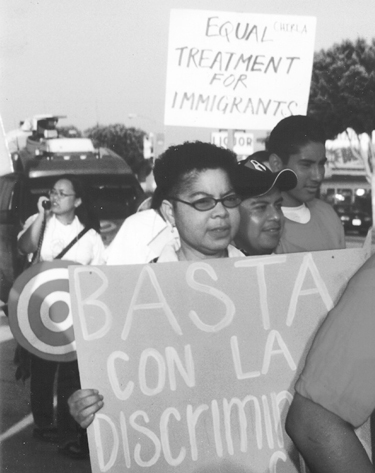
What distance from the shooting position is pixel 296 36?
3262 millimetres

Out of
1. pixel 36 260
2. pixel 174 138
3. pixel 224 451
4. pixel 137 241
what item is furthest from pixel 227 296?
pixel 36 260

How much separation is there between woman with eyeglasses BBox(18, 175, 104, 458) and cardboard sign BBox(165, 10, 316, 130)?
68 centimetres

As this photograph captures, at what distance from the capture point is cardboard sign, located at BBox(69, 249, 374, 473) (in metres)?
1.97

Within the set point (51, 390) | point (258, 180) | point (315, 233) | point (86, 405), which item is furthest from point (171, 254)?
point (51, 390)

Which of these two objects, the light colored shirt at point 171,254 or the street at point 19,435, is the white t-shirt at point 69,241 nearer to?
the street at point 19,435

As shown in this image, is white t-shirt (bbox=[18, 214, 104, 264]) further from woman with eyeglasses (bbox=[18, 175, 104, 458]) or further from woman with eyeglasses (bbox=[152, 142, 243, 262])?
woman with eyeglasses (bbox=[152, 142, 243, 262])

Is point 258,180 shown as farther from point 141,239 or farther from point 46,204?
point 46,204

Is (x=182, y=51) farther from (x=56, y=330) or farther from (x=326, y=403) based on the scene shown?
(x=326, y=403)

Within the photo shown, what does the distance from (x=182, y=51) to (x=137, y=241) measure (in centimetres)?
88

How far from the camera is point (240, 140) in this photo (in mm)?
3348

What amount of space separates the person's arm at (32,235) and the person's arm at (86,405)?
1.68m

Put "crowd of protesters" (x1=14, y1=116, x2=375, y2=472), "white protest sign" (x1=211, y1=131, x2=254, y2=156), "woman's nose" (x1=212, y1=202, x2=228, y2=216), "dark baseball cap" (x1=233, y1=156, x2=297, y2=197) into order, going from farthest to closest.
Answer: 1. "white protest sign" (x1=211, y1=131, x2=254, y2=156)
2. "dark baseball cap" (x1=233, y1=156, x2=297, y2=197)
3. "woman's nose" (x1=212, y1=202, x2=228, y2=216)
4. "crowd of protesters" (x1=14, y1=116, x2=375, y2=472)

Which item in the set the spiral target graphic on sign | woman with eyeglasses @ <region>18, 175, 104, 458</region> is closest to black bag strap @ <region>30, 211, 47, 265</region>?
woman with eyeglasses @ <region>18, 175, 104, 458</region>

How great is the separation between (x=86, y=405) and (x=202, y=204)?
0.76 meters
